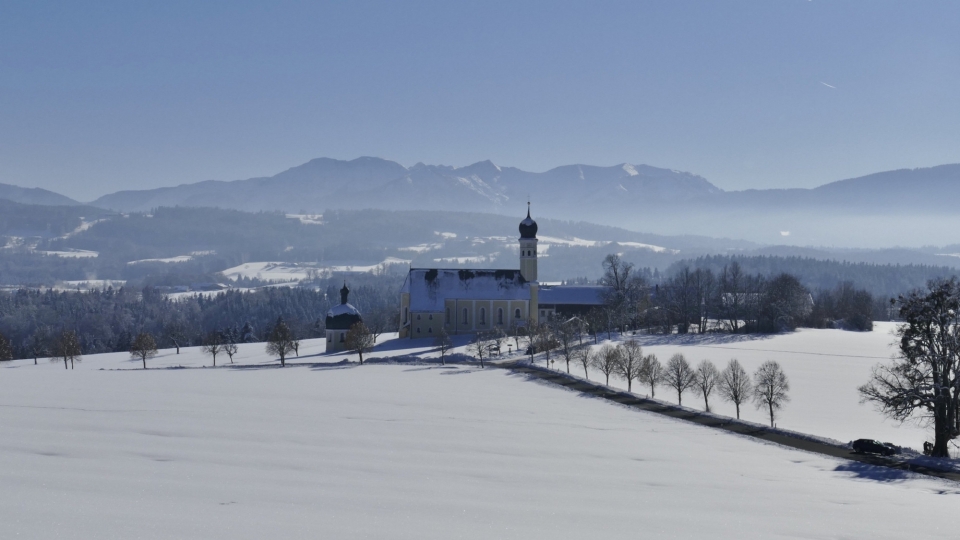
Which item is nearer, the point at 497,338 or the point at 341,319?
the point at 497,338

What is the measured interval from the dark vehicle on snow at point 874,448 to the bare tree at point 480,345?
36892 millimetres

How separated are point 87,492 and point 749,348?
234 feet

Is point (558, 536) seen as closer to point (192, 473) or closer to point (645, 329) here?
point (192, 473)

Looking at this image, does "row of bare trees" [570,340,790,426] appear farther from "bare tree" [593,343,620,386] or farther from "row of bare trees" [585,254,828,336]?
"row of bare trees" [585,254,828,336]

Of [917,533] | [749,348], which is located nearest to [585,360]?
[749,348]

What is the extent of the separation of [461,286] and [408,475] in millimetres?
65780

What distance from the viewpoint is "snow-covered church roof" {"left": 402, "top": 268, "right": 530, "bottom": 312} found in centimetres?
8888

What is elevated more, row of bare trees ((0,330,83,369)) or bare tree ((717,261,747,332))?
bare tree ((717,261,747,332))

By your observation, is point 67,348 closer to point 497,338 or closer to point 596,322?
point 497,338

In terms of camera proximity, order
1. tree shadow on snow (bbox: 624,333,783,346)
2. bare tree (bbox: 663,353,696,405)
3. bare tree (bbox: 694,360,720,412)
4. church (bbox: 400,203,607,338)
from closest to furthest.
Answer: bare tree (bbox: 694,360,720,412) → bare tree (bbox: 663,353,696,405) → tree shadow on snow (bbox: 624,333,783,346) → church (bbox: 400,203,607,338)

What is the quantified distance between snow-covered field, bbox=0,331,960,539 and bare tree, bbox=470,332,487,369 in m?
24.8

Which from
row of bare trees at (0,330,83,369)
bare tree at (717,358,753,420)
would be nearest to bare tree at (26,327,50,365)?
row of bare trees at (0,330,83,369)

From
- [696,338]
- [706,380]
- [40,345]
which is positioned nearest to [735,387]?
[706,380]

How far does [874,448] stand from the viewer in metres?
33.0
